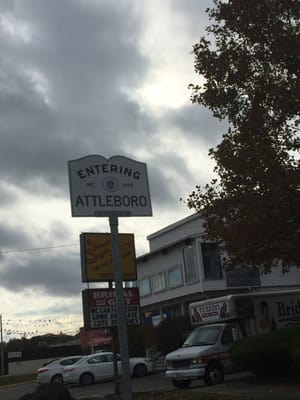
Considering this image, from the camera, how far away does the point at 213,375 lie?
19031 millimetres

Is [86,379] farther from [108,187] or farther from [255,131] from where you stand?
[108,187]

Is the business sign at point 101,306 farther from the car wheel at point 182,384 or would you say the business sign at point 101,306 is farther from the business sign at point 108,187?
the business sign at point 108,187

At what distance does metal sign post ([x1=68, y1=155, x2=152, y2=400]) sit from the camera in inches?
250

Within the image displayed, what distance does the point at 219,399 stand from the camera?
45.0ft

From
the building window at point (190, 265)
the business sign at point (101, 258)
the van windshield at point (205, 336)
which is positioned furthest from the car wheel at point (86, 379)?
the building window at point (190, 265)

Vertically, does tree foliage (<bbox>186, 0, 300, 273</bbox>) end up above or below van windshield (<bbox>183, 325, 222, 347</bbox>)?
above

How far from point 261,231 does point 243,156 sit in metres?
1.67

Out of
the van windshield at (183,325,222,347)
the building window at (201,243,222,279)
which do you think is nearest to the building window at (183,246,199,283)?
the building window at (201,243,222,279)

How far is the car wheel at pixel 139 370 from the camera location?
2937 cm

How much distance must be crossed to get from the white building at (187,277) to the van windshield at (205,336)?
40.9ft

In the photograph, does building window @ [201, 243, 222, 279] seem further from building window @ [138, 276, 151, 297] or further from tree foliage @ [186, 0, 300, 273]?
tree foliage @ [186, 0, 300, 273]

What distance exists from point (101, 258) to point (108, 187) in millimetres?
13718

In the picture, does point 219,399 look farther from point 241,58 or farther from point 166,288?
point 166,288

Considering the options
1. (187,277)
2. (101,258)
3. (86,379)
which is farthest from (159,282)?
(101,258)
